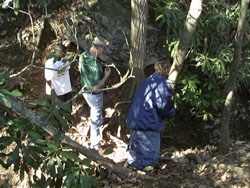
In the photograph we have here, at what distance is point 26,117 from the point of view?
2.84m

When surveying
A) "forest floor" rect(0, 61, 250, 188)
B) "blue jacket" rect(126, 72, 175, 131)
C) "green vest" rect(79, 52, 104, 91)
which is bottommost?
"forest floor" rect(0, 61, 250, 188)

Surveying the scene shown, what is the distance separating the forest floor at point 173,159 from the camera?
11.8ft

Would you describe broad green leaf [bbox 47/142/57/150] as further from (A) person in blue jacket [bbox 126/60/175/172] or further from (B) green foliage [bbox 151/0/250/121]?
(B) green foliage [bbox 151/0/250/121]

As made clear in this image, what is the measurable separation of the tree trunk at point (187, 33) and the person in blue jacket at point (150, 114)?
0.37 ft

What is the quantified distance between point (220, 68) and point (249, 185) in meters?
2.05

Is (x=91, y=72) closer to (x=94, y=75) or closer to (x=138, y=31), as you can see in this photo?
(x=94, y=75)

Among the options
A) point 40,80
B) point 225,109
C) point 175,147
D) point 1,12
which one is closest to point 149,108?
point 225,109

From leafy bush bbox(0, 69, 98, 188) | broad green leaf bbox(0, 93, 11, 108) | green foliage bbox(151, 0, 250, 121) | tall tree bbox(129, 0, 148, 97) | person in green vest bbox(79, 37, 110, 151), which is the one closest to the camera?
broad green leaf bbox(0, 93, 11, 108)

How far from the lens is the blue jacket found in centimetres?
371

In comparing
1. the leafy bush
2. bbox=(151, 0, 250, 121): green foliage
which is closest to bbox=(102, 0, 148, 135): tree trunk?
bbox=(151, 0, 250, 121): green foliage

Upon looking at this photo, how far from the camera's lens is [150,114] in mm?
3781

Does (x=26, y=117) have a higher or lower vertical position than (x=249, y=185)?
higher

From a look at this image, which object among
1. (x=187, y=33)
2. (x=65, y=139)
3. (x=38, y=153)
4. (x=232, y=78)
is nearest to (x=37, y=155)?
(x=38, y=153)

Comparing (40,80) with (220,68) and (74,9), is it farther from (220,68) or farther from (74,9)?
(220,68)
